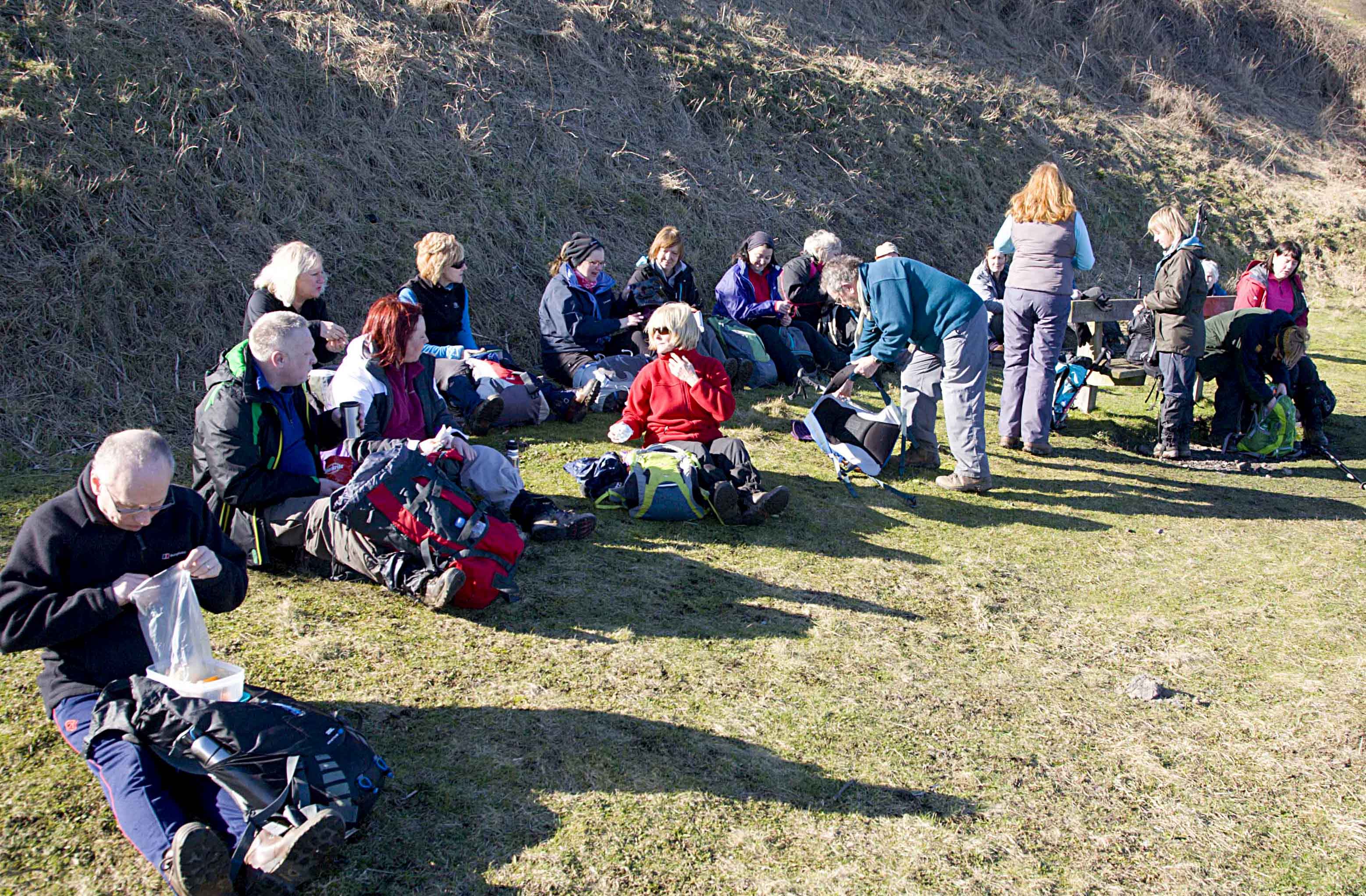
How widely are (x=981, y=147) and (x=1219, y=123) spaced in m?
6.92

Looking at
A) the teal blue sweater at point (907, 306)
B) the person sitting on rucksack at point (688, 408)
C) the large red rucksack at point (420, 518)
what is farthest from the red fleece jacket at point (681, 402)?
the large red rucksack at point (420, 518)

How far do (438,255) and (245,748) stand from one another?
4651mm

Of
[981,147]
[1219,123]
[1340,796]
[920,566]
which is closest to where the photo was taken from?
[1340,796]

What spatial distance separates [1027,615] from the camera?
4.96 m

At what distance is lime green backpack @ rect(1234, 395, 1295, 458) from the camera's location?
27.0 ft

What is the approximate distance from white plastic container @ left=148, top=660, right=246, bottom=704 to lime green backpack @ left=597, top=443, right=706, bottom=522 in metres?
2.96

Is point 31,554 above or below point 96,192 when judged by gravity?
below

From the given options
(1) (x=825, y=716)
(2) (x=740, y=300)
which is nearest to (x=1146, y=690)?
(1) (x=825, y=716)

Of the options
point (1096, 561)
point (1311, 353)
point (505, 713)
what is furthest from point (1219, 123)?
point (505, 713)

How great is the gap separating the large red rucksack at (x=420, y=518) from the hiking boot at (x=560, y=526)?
77 centimetres

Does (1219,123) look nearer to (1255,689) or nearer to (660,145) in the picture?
(660,145)

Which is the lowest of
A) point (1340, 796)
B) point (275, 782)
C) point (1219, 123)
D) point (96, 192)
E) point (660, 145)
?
point (1340, 796)

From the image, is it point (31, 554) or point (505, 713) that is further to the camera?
point (505, 713)

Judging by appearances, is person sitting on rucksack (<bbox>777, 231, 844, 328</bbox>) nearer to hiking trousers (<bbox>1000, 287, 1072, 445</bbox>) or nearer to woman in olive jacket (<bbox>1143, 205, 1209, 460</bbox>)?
hiking trousers (<bbox>1000, 287, 1072, 445</bbox>)
